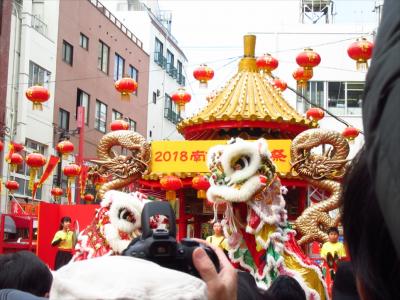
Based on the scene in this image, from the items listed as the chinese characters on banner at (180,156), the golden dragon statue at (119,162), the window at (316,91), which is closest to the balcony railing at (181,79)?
the window at (316,91)

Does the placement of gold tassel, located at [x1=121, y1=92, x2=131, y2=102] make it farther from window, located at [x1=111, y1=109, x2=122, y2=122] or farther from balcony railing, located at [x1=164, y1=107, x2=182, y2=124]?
balcony railing, located at [x1=164, y1=107, x2=182, y2=124]

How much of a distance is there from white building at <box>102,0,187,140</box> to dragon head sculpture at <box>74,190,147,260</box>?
29693mm

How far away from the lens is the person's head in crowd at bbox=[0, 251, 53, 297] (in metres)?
3.21

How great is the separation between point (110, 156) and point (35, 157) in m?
7.53

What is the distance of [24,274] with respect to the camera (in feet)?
10.6

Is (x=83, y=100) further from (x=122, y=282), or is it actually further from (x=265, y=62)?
(x=122, y=282)

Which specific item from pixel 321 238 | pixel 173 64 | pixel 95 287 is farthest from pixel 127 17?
pixel 95 287

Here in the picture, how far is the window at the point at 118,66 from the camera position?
32.5m

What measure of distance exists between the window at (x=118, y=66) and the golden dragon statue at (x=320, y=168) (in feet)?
81.3

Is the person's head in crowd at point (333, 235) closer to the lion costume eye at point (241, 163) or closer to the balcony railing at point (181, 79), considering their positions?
the lion costume eye at point (241, 163)

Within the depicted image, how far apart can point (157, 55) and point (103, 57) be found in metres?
5.65

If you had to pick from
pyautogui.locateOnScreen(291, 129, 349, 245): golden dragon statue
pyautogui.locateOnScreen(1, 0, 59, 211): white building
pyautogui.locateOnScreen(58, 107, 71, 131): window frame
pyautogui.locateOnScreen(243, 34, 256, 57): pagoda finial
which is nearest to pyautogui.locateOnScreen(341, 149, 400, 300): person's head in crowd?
pyautogui.locateOnScreen(291, 129, 349, 245): golden dragon statue

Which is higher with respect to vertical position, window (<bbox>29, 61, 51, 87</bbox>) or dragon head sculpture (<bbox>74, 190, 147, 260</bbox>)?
window (<bbox>29, 61, 51, 87</bbox>)

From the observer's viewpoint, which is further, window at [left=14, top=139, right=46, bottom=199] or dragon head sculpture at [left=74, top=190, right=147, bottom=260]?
window at [left=14, top=139, right=46, bottom=199]
